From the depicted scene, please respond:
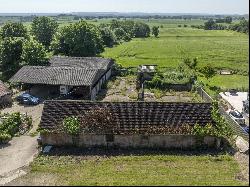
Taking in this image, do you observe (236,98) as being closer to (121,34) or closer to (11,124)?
(11,124)

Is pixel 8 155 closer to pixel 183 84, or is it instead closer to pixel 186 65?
pixel 183 84

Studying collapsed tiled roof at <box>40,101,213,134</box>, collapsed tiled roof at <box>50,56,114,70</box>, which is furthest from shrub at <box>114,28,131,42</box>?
collapsed tiled roof at <box>40,101,213,134</box>

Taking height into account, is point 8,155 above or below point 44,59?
below

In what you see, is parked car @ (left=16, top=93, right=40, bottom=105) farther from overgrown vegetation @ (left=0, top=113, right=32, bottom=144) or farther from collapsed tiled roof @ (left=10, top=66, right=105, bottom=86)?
overgrown vegetation @ (left=0, top=113, right=32, bottom=144)

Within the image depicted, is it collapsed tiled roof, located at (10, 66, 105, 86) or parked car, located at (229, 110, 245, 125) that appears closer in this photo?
parked car, located at (229, 110, 245, 125)

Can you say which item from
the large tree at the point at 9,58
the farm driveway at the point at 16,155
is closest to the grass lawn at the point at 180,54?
the large tree at the point at 9,58

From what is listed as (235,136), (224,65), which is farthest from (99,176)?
(224,65)

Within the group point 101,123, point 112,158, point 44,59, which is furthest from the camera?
point 44,59

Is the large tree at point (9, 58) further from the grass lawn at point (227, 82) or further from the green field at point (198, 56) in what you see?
the grass lawn at point (227, 82)
